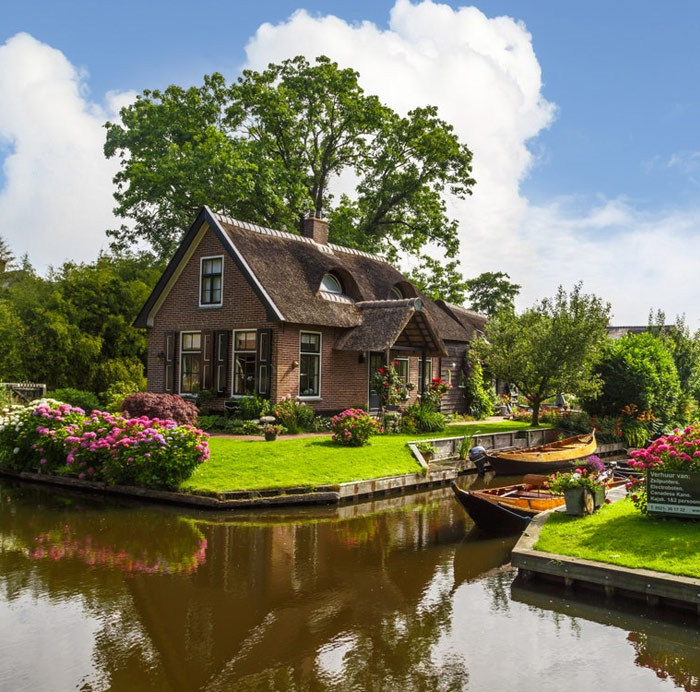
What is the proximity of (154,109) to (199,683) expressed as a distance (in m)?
33.5

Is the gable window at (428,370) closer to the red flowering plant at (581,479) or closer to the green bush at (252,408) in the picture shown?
the green bush at (252,408)

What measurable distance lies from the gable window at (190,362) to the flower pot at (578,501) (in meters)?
15.1

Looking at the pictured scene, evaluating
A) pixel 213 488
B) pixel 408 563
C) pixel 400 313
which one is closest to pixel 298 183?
pixel 400 313

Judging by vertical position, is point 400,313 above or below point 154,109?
below

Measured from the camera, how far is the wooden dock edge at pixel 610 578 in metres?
8.05

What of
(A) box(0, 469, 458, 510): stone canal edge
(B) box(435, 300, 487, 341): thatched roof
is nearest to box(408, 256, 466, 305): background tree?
(B) box(435, 300, 487, 341): thatched roof

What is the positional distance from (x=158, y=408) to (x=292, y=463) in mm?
4124

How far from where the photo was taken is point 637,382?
25.7 meters

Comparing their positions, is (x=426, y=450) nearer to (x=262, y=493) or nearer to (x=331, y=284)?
(x=262, y=493)

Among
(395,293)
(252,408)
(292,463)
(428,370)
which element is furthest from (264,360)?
(428,370)

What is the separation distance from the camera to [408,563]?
34.1ft

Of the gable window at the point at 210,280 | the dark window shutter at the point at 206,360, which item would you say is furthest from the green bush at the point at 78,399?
the gable window at the point at 210,280

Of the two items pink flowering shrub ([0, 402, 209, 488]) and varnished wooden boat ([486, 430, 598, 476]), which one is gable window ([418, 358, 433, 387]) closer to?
varnished wooden boat ([486, 430, 598, 476])

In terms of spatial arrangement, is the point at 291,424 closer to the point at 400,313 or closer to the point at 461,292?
the point at 400,313
